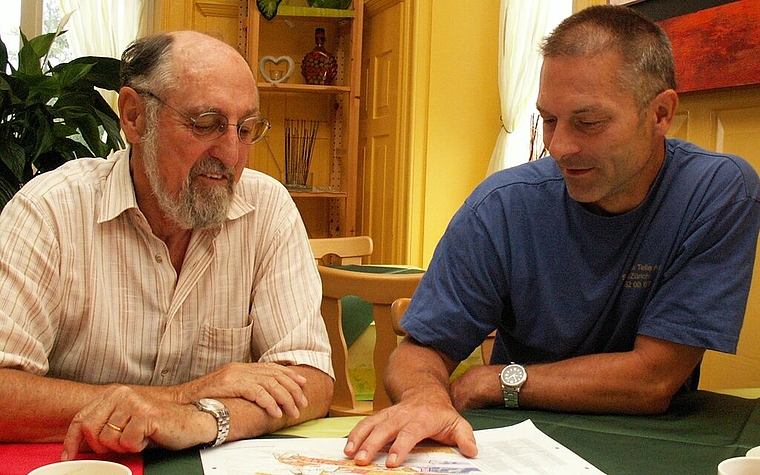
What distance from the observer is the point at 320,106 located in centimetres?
518

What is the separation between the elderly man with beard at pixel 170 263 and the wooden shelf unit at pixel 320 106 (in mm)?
3234

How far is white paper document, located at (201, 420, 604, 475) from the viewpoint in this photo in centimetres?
95

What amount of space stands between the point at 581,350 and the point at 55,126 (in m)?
1.62

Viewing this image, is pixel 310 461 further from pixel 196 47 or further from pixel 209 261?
pixel 196 47

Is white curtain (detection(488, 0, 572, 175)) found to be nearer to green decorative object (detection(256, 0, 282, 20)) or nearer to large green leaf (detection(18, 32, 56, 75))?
green decorative object (detection(256, 0, 282, 20))

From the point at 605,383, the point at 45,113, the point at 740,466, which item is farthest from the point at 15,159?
the point at 740,466

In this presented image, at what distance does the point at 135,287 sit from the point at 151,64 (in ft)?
1.31

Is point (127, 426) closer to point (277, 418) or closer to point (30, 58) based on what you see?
point (277, 418)

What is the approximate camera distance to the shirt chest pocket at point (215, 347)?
4.75 feet

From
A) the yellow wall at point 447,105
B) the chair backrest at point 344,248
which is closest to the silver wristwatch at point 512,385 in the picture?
the chair backrest at point 344,248

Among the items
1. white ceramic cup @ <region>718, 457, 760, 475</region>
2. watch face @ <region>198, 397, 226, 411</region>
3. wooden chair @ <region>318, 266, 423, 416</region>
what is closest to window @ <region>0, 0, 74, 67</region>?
wooden chair @ <region>318, 266, 423, 416</region>

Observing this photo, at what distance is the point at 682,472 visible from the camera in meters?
1.01

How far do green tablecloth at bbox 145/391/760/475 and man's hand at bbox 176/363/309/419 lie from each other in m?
0.16

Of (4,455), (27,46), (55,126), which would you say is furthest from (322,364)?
(27,46)
